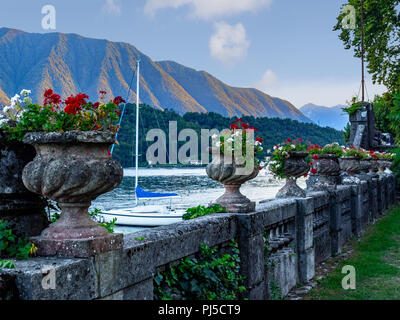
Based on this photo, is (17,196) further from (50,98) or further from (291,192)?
(291,192)

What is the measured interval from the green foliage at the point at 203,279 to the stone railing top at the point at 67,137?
4.26 feet

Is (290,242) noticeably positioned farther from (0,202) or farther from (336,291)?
(0,202)

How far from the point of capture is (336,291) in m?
6.79

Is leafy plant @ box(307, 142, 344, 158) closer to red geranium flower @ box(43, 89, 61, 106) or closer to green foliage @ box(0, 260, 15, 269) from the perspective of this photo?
red geranium flower @ box(43, 89, 61, 106)

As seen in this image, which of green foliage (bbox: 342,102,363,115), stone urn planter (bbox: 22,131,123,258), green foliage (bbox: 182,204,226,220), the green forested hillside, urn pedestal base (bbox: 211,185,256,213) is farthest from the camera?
the green forested hillside

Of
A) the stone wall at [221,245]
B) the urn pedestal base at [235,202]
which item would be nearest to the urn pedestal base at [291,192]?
the stone wall at [221,245]

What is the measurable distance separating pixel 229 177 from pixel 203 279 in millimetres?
1484

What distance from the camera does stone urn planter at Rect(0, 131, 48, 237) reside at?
3.05 m

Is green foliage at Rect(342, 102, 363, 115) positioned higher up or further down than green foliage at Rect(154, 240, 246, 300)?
higher up

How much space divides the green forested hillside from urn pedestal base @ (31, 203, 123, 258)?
56499 mm

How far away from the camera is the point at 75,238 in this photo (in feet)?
9.73

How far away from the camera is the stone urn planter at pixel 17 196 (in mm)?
3050

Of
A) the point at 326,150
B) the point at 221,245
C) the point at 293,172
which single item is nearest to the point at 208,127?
the point at 326,150

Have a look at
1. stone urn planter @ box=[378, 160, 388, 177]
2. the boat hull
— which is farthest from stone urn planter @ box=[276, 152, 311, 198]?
the boat hull
